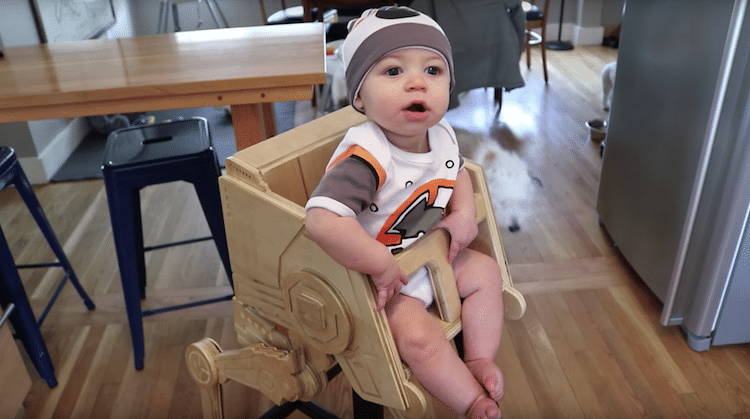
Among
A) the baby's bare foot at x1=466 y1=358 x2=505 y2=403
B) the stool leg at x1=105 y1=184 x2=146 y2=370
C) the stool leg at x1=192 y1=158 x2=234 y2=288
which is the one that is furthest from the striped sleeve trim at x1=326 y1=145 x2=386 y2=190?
the stool leg at x1=105 y1=184 x2=146 y2=370

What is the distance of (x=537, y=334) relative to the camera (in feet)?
5.78

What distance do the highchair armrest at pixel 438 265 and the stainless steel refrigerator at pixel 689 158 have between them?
859mm

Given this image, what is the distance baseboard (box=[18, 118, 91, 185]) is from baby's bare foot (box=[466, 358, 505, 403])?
249cm

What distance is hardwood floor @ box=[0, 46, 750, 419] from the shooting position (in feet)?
5.07

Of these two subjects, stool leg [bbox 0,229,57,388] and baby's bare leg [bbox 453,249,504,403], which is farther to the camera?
stool leg [bbox 0,229,57,388]

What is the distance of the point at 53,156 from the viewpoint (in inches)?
115

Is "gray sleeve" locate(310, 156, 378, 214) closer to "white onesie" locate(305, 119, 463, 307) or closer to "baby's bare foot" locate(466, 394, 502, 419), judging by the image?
"white onesie" locate(305, 119, 463, 307)

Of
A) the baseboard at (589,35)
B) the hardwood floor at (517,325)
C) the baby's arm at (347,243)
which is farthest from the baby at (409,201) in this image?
the baseboard at (589,35)

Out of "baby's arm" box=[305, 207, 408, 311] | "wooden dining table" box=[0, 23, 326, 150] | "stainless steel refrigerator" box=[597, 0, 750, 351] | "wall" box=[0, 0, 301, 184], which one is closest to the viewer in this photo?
"baby's arm" box=[305, 207, 408, 311]

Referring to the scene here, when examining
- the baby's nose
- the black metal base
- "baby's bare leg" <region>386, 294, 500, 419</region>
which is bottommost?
the black metal base

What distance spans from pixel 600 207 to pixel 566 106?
56.2 inches

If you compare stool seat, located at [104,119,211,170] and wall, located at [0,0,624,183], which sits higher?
stool seat, located at [104,119,211,170]

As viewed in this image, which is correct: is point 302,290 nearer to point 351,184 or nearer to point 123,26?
point 351,184

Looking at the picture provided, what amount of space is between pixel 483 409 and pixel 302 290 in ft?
1.05
